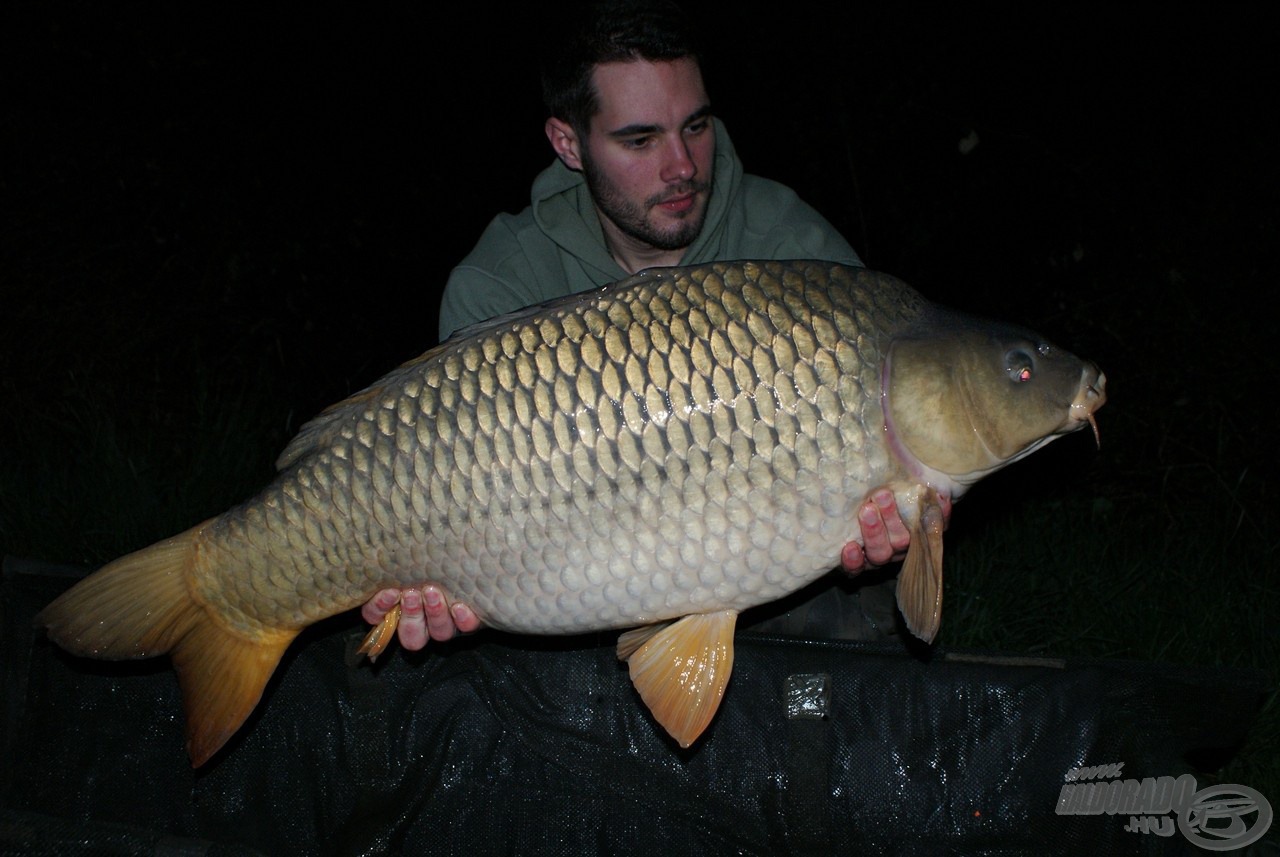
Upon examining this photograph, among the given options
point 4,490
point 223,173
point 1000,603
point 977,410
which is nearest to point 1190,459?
point 1000,603

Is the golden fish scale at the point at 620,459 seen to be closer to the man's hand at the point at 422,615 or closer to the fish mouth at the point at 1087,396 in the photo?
the man's hand at the point at 422,615

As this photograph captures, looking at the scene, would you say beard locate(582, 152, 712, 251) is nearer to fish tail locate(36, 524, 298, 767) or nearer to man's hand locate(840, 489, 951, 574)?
man's hand locate(840, 489, 951, 574)

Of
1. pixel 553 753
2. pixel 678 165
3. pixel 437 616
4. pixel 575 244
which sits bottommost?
pixel 553 753

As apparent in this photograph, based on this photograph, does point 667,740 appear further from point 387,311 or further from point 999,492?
point 387,311

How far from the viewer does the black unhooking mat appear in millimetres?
2002

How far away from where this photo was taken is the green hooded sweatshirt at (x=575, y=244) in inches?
96.8

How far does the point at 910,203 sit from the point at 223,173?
2.68m

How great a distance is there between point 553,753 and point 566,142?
4.32 feet

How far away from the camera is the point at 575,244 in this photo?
249 cm

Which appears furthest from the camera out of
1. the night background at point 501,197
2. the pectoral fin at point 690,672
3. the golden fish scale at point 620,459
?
the night background at point 501,197

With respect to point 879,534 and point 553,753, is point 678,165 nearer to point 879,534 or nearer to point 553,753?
point 879,534

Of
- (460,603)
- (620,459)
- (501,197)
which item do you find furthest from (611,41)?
(501,197)

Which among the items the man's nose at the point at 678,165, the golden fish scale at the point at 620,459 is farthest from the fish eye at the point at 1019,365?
the man's nose at the point at 678,165

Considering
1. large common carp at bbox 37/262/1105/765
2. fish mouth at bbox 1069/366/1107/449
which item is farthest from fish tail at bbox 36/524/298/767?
fish mouth at bbox 1069/366/1107/449
